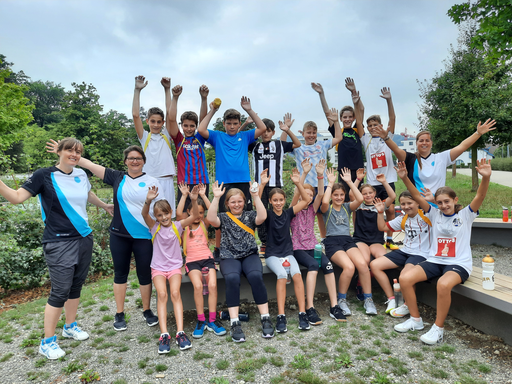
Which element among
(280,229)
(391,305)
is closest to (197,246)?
(280,229)

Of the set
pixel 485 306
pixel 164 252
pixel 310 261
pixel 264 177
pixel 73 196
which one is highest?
pixel 264 177

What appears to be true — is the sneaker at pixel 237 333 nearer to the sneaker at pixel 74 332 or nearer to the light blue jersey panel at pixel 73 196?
the sneaker at pixel 74 332

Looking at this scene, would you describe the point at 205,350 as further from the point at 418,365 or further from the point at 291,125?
the point at 291,125

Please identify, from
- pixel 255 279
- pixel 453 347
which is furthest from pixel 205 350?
pixel 453 347

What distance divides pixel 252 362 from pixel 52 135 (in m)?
49.5

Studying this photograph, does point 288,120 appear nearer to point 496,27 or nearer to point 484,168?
point 484,168

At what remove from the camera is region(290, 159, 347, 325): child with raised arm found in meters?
4.05

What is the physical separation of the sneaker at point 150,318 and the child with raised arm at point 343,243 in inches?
95.1

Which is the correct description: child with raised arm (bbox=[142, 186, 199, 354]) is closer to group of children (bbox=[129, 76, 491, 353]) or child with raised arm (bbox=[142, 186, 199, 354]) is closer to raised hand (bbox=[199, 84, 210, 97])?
group of children (bbox=[129, 76, 491, 353])

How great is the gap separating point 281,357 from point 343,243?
199cm

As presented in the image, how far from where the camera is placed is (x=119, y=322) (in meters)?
3.90

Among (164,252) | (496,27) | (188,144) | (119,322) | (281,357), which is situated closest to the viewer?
(281,357)

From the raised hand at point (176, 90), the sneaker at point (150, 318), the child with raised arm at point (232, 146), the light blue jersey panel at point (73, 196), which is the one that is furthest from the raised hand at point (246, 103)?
the sneaker at point (150, 318)

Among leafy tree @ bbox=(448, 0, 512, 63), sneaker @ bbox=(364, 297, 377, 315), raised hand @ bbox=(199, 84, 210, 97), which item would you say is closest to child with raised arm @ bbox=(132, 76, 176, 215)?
raised hand @ bbox=(199, 84, 210, 97)
